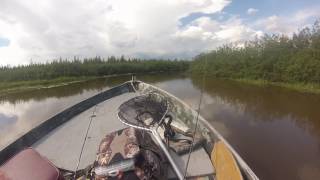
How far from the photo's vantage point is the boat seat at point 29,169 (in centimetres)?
329

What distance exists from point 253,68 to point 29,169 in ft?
81.9

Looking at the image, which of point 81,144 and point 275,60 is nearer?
point 81,144

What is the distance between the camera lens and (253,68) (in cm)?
2630

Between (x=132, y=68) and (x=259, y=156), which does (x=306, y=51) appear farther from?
(x=132, y=68)

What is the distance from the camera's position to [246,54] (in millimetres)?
29906

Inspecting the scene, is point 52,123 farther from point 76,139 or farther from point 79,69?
point 79,69

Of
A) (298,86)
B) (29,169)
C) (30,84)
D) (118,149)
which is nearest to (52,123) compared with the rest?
(29,169)

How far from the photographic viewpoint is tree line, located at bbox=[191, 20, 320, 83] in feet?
66.5

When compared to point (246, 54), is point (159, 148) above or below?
below

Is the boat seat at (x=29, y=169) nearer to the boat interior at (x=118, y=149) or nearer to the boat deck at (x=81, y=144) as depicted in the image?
the boat interior at (x=118, y=149)

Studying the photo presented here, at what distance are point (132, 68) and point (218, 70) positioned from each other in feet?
59.3

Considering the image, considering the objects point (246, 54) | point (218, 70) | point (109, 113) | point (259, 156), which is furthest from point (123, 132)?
point (218, 70)

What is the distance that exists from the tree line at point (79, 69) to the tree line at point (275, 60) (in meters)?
16.4

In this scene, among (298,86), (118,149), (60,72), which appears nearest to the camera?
(118,149)
